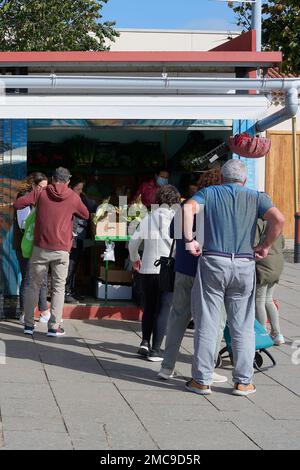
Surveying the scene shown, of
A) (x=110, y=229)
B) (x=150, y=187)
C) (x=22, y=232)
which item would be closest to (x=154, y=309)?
(x=22, y=232)

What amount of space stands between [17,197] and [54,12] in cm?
1135

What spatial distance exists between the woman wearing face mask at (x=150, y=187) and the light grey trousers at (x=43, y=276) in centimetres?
256

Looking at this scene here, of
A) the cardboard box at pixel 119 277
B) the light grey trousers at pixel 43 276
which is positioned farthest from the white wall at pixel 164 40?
the light grey trousers at pixel 43 276

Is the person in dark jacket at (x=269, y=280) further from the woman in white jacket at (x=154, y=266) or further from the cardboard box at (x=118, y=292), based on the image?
the cardboard box at (x=118, y=292)

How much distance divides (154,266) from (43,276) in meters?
1.49

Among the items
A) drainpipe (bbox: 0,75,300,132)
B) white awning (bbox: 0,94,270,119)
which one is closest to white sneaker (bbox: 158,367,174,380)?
white awning (bbox: 0,94,270,119)

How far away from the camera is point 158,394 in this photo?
7160 millimetres

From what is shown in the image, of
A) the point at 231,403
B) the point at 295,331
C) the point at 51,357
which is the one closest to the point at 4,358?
the point at 51,357

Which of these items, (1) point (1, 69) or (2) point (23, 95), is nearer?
(2) point (23, 95)

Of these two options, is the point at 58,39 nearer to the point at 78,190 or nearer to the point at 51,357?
the point at 78,190

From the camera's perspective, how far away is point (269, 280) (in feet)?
29.0

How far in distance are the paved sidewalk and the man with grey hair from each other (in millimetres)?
278

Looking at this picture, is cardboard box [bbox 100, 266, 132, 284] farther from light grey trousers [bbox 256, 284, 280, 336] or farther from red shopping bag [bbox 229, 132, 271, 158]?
light grey trousers [bbox 256, 284, 280, 336]

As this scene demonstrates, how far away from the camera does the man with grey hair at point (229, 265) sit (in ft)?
23.1
